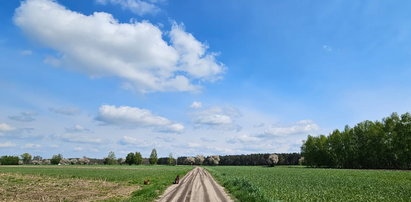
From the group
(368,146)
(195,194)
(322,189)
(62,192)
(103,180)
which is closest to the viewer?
(195,194)

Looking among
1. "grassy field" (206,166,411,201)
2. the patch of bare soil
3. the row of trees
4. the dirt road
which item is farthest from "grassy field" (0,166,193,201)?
the row of trees

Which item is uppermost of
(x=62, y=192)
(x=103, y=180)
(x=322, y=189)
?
(x=103, y=180)

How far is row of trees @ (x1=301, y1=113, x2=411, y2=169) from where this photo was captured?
289ft

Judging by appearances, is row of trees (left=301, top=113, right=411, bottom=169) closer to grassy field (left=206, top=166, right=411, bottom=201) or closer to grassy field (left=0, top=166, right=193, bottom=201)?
grassy field (left=206, top=166, right=411, bottom=201)

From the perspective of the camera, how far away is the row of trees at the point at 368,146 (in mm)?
88000

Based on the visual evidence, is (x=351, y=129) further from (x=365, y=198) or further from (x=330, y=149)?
(x=365, y=198)

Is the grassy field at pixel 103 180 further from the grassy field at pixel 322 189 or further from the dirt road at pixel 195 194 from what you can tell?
the grassy field at pixel 322 189

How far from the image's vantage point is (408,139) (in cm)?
8475

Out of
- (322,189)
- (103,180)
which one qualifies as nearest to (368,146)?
(322,189)

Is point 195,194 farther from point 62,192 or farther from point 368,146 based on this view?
point 368,146

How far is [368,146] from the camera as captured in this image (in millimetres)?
101938

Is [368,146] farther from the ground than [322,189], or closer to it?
farther from the ground

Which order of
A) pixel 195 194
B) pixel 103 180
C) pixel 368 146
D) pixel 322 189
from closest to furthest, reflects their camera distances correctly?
pixel 195 194 → pixel 322 189 → pixel 103 180 → pixel 368 146

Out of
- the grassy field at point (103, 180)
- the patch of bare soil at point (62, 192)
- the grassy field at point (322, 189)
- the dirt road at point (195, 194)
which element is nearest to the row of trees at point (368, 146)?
the grassy field at point (322, 189)
